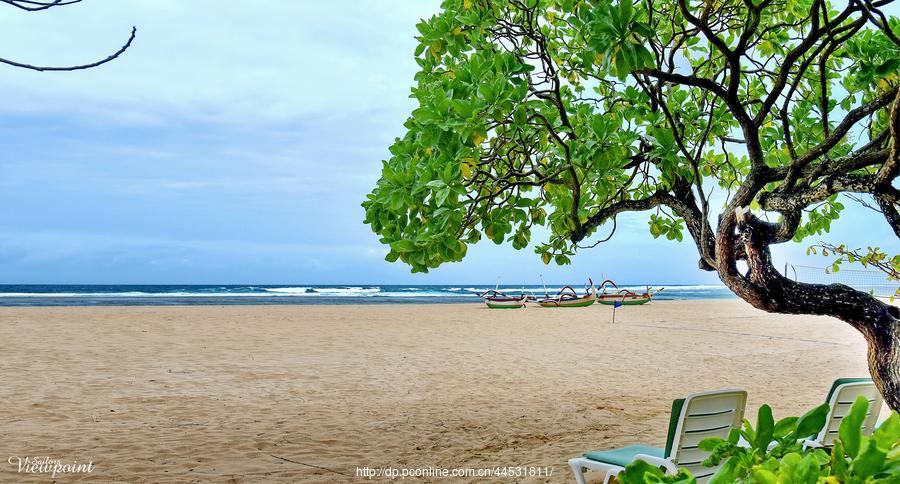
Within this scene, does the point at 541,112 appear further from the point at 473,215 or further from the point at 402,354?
the point at 402,354

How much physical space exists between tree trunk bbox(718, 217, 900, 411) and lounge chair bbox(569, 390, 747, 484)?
0.89 m

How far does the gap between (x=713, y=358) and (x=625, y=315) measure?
14.7 metres

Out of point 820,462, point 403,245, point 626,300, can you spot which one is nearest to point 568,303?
point 626,300

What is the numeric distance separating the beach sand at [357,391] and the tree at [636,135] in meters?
2.57

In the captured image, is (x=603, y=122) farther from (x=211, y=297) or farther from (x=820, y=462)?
(x=211, y=297)

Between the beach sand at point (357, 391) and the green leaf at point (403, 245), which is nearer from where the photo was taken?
the green leaf at point (403, 245)

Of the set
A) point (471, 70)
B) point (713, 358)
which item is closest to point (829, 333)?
point (713, 358)

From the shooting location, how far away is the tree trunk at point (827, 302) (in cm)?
541

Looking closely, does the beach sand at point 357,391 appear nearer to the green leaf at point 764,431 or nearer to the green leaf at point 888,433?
the green leaf at point 764,431

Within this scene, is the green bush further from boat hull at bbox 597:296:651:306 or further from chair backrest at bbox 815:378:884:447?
boat hull at bbox 597:296:651:306

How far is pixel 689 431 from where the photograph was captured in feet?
17.3

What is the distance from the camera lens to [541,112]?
5.43 meters

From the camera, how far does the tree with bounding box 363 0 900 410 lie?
178 inches

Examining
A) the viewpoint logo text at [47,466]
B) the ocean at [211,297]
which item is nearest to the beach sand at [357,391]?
the viewpoint logo text at [47,466]
